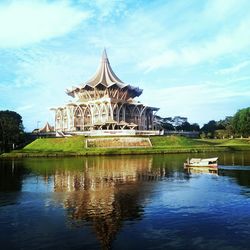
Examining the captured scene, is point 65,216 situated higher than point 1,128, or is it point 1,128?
point 1,128

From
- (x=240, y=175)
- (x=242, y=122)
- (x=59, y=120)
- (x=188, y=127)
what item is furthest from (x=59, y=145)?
(x=188, y=127)

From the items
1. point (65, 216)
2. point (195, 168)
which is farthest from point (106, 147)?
point (65, 216)

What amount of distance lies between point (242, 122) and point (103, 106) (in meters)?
40.2

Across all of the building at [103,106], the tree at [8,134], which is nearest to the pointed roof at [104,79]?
the building at [103,106]

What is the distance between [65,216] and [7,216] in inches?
136

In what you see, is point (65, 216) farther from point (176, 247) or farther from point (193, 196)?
point (193, 196)

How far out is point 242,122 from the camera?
101m

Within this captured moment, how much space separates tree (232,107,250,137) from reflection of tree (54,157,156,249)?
217 ft

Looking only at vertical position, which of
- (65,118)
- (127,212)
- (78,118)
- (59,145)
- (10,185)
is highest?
(65,118)

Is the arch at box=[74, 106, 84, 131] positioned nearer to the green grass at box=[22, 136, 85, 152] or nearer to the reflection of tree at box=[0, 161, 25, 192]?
the green grass at box=[22, 136, 85, 152]

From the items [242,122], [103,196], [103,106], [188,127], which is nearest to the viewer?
[103,196]

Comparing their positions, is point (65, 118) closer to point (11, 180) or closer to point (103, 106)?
point (103, 106)

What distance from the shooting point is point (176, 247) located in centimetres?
1512

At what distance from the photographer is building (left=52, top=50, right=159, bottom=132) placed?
10925 cm
